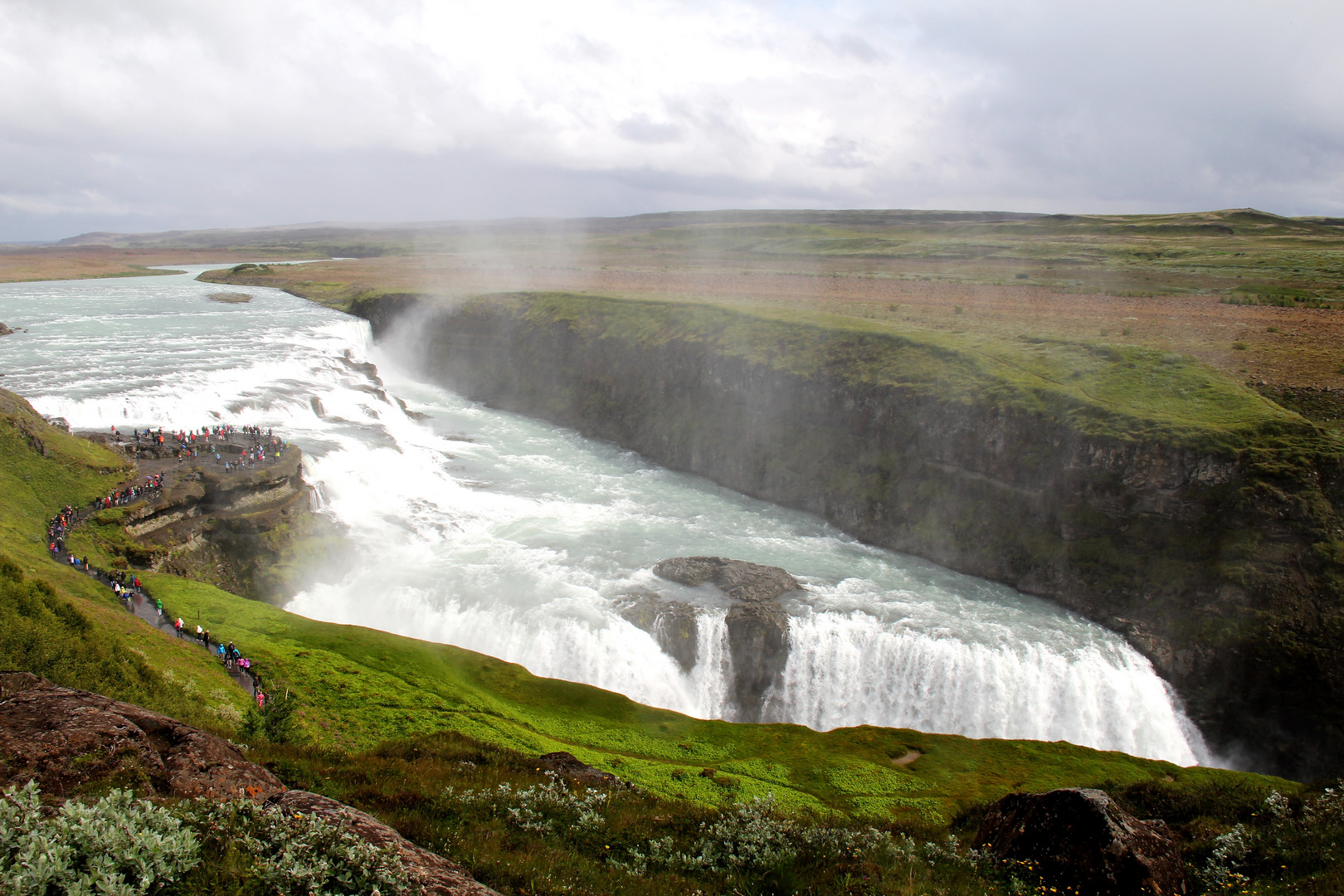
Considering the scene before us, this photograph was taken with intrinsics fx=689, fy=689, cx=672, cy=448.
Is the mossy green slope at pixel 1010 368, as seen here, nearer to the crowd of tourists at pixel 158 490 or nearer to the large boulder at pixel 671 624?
the large boulder at pixel 671 624

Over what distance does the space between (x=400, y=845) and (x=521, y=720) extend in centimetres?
1716

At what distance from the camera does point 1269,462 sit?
3741 cm

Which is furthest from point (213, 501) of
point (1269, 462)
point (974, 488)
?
point (1269, 462)

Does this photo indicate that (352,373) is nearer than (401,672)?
No

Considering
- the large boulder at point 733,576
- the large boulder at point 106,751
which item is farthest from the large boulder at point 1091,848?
the large boulder at point 733,576

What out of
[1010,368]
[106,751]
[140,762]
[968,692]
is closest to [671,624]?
[968,692]

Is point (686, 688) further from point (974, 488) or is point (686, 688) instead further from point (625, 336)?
point (625, 336)

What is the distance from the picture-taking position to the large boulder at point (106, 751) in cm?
924

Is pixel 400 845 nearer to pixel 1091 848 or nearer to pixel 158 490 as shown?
pixel 1091 848

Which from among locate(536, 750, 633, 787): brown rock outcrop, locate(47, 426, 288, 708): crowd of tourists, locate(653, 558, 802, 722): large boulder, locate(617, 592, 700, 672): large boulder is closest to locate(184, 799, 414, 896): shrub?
locate(536, 750, 633, 787): brown rock outcrop

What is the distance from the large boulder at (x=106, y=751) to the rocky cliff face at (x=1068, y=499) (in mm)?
41865

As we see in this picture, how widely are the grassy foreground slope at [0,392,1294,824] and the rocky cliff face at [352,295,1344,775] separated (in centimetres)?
1213

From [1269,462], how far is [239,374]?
73188mm

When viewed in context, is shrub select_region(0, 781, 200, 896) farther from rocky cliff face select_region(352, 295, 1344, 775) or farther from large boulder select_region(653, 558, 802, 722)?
rocky cliff face select_region(352, 295, 1344, 775)
